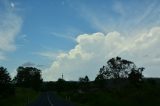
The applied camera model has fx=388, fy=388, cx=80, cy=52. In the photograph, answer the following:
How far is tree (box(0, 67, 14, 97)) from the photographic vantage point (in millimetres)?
58250

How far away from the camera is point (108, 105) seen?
3778cm

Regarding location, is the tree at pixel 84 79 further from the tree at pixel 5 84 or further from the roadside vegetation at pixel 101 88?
Answer: the tree at pixel 5 84

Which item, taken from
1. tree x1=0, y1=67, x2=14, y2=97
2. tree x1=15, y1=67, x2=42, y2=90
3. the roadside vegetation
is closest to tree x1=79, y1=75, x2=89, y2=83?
the roadside vegetation

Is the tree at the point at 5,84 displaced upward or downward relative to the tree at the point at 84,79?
downward

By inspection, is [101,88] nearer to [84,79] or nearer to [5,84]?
[5,84]

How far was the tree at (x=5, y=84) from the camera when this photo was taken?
58250 mm

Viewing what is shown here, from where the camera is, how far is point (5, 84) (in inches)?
2301

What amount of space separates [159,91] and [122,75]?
80.4 m

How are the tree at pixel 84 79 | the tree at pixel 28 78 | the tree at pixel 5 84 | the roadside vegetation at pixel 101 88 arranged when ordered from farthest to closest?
the tree at pixel 28 78
the tree at pixel 84 79
the tree at pixel 5 84
the roadside vegetation at pixel 101 88

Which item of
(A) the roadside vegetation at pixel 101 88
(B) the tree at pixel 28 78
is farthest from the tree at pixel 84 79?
(B) the tree at pixel 28 78

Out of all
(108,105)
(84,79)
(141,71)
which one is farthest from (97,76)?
(108,105)

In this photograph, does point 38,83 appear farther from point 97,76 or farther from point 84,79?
point 97,76

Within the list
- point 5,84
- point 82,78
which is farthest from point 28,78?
point 5,84

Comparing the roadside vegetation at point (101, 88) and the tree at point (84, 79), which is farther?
the tree at point (84, 79)
